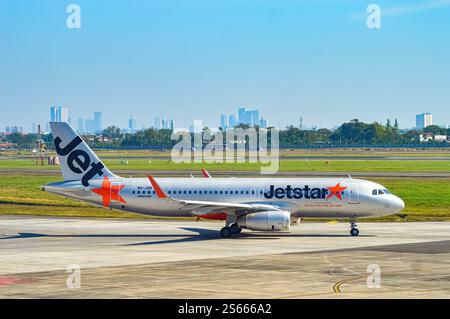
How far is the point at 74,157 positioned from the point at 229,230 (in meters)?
12.5

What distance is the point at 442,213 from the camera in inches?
2931

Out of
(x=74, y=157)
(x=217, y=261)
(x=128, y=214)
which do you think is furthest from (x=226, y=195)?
(x=128, y=214)

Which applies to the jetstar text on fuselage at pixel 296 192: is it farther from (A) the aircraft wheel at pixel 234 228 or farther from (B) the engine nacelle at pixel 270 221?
(A) the aircraft wheel at pixel 234 228

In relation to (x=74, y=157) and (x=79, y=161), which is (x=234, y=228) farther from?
(x=74, y=157)

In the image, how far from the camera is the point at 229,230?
57.5 metres

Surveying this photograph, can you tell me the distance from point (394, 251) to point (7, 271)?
21.8 m

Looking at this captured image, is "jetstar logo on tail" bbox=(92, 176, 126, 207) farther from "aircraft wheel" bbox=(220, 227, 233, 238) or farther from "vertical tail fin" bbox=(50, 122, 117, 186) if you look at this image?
"aircraft wheel" bbox=(220, 227, 233, 238)

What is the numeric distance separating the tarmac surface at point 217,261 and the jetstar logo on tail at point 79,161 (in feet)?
14.4

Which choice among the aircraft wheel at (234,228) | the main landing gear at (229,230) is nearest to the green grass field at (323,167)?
the aircraft wheel at (234,228)

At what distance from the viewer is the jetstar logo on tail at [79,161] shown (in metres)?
60.3

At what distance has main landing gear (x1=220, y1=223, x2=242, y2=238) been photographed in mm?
57406
